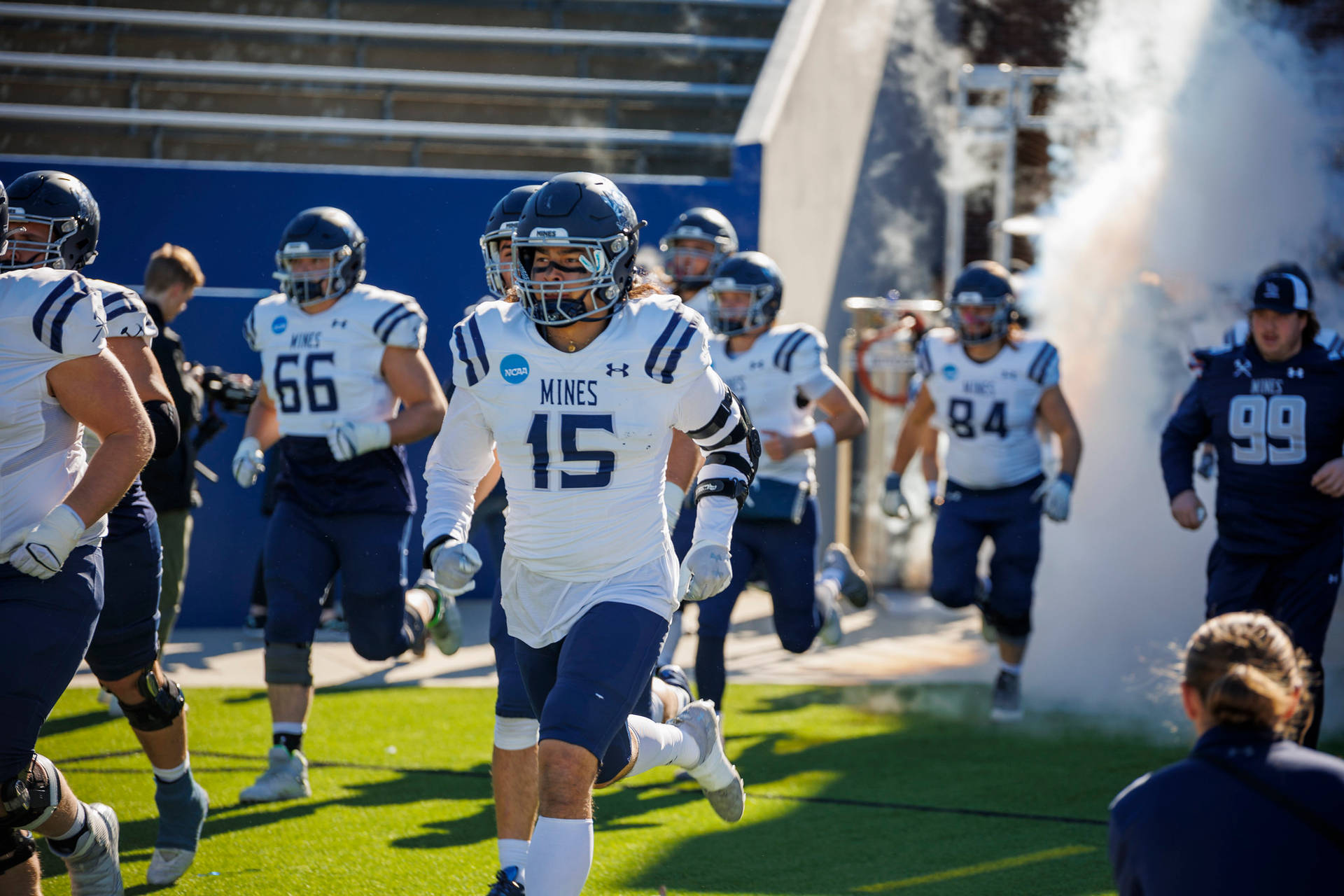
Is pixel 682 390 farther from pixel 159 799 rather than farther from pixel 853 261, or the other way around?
pixel 853 261

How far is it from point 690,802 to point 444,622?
127 centimetres

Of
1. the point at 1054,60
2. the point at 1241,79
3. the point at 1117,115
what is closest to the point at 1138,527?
the point at 1241,79

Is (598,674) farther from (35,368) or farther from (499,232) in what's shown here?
(499,232)

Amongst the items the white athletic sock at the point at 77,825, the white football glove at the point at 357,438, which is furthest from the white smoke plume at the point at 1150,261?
the white athletic sock at the point at 77,825

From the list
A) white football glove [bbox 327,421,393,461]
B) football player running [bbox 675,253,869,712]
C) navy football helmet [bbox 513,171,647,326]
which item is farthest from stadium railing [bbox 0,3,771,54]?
navy football helmet [bbox 513,171,647,326]

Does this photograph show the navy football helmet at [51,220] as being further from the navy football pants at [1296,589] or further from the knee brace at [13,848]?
the navy football pants at [1296,589]

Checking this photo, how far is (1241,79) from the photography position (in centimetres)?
951

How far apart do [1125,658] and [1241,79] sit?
4400mm

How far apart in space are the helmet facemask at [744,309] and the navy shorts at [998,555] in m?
1.42

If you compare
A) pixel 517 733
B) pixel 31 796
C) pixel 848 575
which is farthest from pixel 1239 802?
pixel 848 575

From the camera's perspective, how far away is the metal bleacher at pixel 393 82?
10477mm

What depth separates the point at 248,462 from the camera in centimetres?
518

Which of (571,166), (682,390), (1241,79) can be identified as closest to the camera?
(682,390)

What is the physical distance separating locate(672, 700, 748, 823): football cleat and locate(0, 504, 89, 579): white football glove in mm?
1567
